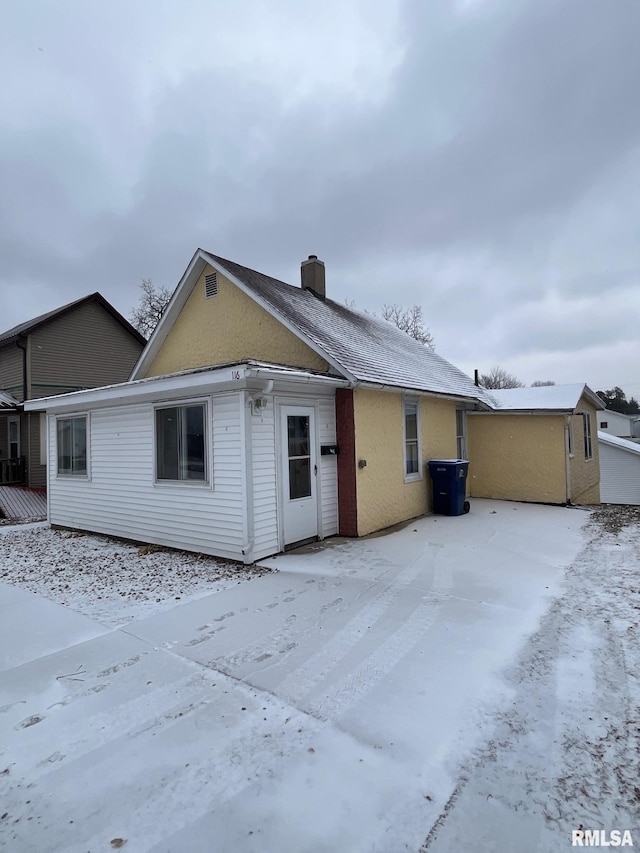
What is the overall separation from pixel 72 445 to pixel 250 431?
216 inches

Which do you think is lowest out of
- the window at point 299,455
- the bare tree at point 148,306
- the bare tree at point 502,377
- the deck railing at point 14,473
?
the deck railing at point 14,473

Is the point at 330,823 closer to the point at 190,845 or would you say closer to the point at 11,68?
the point at 190,845

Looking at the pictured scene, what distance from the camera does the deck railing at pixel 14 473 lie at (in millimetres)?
16359

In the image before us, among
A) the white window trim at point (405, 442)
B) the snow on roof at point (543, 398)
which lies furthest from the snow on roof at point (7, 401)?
the snow on roof at point (543, 398)

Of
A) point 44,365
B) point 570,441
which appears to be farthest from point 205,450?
point 44,365

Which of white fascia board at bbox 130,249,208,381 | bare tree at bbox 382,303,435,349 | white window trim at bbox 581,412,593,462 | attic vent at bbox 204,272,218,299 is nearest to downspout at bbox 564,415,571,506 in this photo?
white window trim at bbox 581,412,593,462

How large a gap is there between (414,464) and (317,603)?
541cm

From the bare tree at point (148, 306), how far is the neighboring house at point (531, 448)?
2348cm

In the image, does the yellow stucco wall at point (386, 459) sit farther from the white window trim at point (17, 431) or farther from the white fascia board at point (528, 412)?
the white window trim at point (17, 431)

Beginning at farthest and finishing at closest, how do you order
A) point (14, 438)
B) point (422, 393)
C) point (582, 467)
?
point (14, 438)
point (582, 467)
point (422, 393)

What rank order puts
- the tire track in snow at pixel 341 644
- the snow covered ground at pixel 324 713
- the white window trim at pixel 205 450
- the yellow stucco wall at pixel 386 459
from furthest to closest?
the yellow stucco wall at pixel 386 459 < the white window trim at pixel 205 450 < the tire track in snow at pixel 341 644 < the snow covered ground at pixel 324 713

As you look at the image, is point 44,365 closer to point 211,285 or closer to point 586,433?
point 211,285

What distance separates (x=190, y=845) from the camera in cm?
194

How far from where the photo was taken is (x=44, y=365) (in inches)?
657
